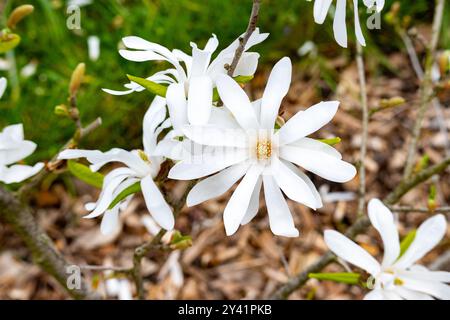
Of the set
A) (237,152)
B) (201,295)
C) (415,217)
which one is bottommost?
(201,295)

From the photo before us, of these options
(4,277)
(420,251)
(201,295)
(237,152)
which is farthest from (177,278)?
(237,152)

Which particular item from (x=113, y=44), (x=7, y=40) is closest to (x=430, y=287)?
(x=7, y=40)

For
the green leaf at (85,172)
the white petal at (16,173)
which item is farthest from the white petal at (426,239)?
the white petal at (16,173)

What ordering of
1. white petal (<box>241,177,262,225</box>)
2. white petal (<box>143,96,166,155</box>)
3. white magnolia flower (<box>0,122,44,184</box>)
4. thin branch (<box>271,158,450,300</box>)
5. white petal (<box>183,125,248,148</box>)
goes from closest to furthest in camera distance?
white petal (<box>183,125,248,148</box>) → white petal (<box>241,177,262,225</box>) → white petal (<box>143,96,166,155</box>) → white magnolia flower (<box>0,122,44,184</box>) → thin branch (<box>271,158,450,300</box>)

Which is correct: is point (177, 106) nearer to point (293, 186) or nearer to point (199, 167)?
point (199, 167)

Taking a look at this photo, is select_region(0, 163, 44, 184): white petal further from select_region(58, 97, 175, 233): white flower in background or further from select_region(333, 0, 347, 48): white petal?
select_region(333, 0, 347, 48): white petal

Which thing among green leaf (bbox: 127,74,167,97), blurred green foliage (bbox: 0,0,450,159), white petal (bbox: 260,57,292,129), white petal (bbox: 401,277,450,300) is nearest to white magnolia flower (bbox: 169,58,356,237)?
white petal (bbox: 260,57,292,129)
